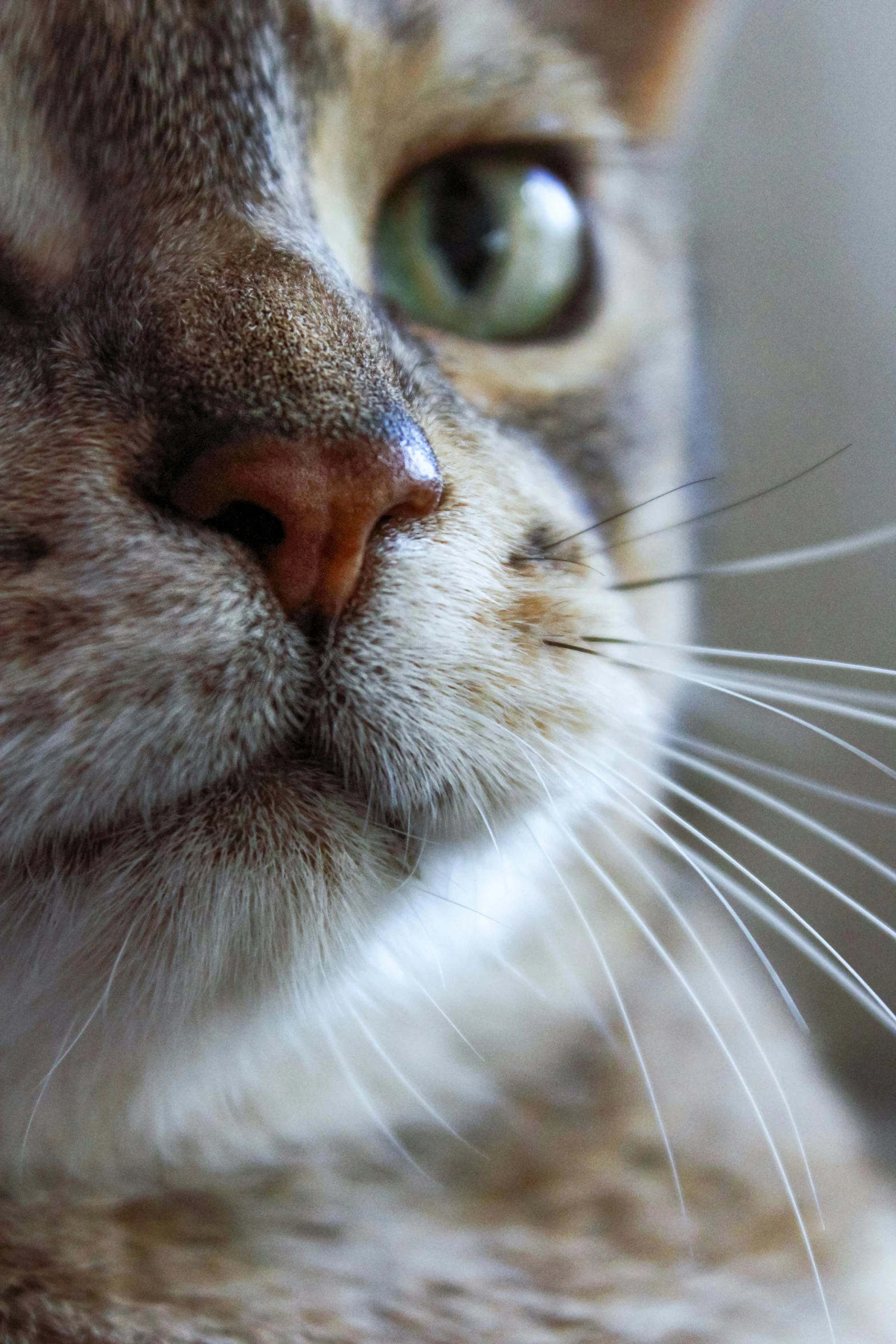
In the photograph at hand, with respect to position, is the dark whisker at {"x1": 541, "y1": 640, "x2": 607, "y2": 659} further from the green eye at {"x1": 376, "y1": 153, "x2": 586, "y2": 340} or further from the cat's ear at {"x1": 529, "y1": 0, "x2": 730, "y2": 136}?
the cat's ear at {"x1": 529, "y1": 0, "x2": 730, "y2": 136}

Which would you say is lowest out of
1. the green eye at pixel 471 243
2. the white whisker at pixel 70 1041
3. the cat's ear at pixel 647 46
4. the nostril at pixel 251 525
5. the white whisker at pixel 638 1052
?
the white whisker at pixel 70 1041

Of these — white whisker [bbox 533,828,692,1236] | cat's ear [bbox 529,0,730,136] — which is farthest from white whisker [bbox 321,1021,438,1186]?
cat's ear [bbox 529,0,730,136]

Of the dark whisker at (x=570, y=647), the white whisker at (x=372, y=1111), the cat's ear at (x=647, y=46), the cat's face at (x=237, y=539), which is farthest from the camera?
the cat's ear at (x=647, y=46)

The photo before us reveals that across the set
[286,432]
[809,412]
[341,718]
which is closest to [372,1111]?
[341,718]

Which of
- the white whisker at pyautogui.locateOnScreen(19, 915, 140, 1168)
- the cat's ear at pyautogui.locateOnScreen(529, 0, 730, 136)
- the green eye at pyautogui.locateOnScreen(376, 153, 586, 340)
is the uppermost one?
the cat's ear at pyautogui.locateOnScreen(529, 0, 730, 136)

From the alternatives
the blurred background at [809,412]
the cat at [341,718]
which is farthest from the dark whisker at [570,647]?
the blurred background at [809,412]

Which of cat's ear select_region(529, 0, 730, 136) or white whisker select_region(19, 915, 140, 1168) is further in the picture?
cat's ear select_region(529, 0, 730, 136)

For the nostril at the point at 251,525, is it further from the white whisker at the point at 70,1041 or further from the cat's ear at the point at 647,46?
the cat's ear at the point at 647,46

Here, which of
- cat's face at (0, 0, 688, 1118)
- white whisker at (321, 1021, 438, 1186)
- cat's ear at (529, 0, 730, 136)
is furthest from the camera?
cat's ear at (529, 0, 730, 136)
